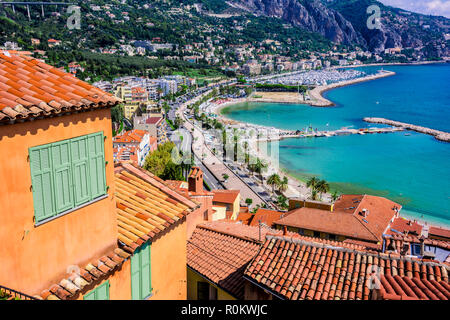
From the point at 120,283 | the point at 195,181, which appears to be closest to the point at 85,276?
the point at 120,283

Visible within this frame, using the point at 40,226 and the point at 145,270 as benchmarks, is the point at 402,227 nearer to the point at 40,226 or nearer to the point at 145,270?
the point at 145,270

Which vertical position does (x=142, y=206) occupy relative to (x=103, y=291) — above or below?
above

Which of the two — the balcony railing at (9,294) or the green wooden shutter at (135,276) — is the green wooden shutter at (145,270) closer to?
the green wooden shutter at (135,276)

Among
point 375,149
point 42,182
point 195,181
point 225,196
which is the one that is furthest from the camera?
point 375,149

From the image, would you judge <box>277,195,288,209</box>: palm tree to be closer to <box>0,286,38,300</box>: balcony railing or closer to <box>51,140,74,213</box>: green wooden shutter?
<box>51,140,74,213</box>: green wooden shutter
